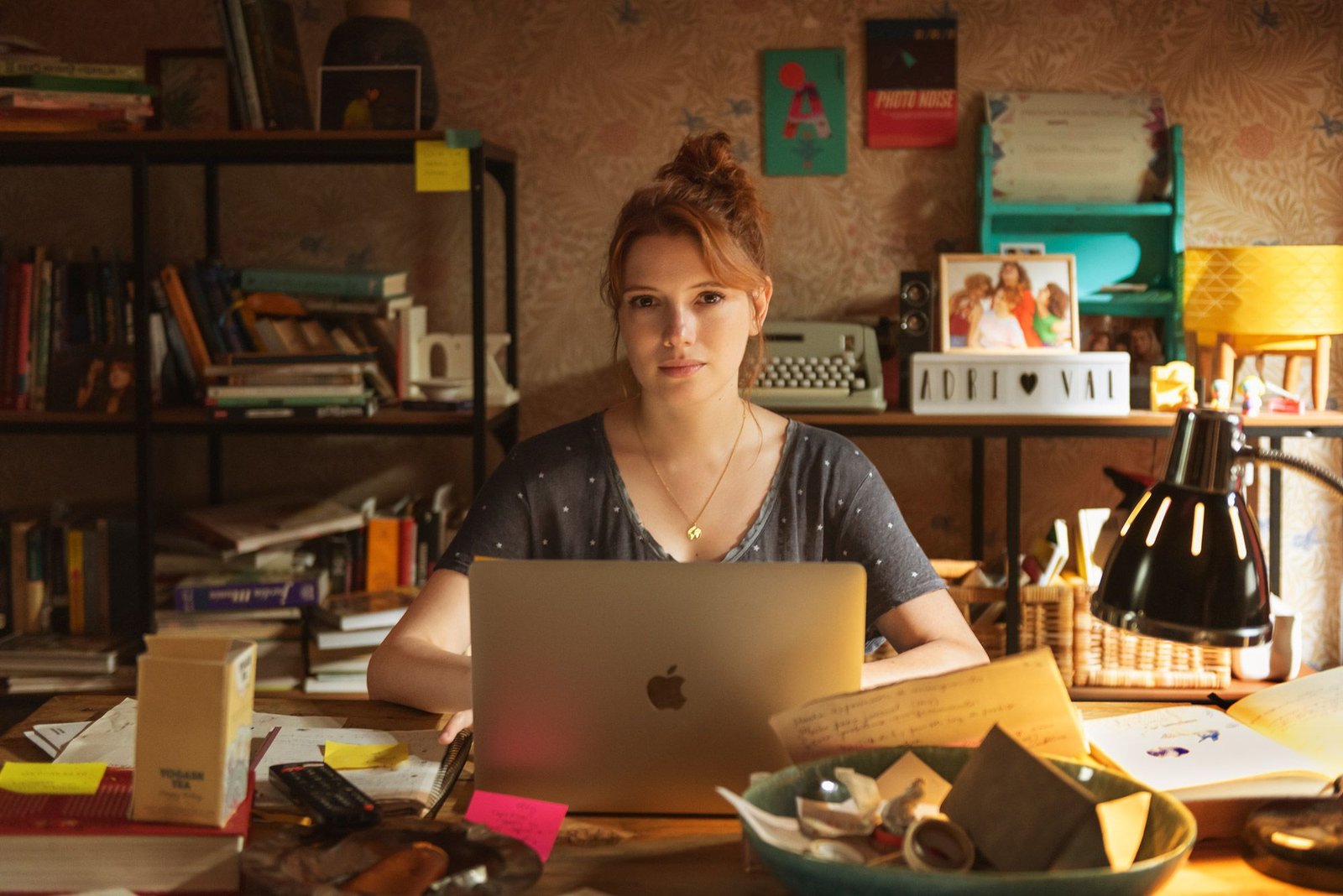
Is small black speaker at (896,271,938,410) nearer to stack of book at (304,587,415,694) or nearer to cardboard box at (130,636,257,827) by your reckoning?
stack of book at (304,587,415,694)

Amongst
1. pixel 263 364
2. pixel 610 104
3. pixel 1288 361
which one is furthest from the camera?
pixel 610 104

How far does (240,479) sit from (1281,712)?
2.40 metres

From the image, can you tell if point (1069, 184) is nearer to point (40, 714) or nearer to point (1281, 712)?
point (1281, 712)

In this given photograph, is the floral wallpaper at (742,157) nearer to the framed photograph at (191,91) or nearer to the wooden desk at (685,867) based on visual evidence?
the framed photograph at (191,91)

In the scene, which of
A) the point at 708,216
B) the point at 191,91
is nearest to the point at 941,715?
the point at 708,216

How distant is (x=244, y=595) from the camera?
260 cm

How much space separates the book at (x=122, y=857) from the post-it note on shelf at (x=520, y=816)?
0.20 meters

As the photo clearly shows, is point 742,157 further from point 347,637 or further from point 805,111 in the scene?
point 347,637

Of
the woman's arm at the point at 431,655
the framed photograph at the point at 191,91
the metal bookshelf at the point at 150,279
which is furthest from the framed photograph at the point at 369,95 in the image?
the woman's arm at the point at 431,655

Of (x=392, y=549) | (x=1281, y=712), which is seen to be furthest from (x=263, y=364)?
(x=1281, y=712)

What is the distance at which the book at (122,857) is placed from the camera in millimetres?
982

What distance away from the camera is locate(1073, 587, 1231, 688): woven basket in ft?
8.51

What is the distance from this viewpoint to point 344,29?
264 cm

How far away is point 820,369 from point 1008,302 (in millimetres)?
419
